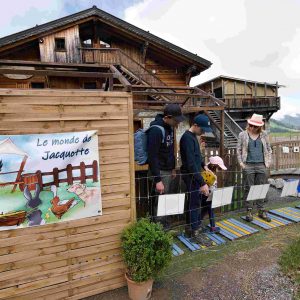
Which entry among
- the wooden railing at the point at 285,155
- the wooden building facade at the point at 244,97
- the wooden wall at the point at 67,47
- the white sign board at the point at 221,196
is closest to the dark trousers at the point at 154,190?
the white sign board at the point at 221,196

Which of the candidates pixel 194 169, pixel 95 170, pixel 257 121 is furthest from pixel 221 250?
pixel 95 170

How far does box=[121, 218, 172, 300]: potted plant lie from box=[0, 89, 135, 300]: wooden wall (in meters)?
0.28

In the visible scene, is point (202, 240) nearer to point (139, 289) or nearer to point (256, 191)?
point (256, 191)

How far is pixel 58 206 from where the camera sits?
3105 millimetres

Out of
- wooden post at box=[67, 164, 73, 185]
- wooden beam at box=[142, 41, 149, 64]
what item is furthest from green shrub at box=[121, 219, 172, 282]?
wooden beam at box=[142, 41, 149, 64]

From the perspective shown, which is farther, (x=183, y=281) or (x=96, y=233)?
(x=183, y=281)

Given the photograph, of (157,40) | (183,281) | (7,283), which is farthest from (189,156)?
(157,40)

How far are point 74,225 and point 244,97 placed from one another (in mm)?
32996

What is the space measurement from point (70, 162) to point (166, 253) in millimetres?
1705

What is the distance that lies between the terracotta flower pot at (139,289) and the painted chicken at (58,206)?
1229mm

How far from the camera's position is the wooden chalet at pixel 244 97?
3117 centimetres

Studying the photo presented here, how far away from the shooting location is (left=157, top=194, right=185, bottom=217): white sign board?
4.18 m

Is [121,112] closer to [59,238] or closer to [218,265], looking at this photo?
[59,238]

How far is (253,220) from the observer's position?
5738 millimetres
